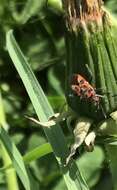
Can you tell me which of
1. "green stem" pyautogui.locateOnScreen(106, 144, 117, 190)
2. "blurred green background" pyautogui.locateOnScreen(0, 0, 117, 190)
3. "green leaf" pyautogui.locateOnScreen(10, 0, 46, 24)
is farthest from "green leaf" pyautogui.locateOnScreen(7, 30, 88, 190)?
"green leaf" pyautogui.locateOnScreen(10, 0, 46, 24)

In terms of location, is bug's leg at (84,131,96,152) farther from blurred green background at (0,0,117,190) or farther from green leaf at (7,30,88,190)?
blurred green background at (0,0,117,190)

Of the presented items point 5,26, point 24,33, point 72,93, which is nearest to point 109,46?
point 72,93

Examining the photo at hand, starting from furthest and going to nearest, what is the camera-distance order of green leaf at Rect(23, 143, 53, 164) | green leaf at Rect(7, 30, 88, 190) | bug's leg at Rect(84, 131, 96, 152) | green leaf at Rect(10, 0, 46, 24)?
green leaf at Rect(10, 0, 46, 24), green leaf at Rect(23, 143, 53, 164), green leaf at Rect(7, 30, 88, 190), bug's leg at Rect(84, 131, 96, 152)

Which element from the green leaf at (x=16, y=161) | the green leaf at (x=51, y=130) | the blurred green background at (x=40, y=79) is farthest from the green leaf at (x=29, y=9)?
the green leaf at (x=16, y=161)

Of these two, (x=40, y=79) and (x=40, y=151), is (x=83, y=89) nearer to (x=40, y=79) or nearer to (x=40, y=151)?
(x=40, y=151)

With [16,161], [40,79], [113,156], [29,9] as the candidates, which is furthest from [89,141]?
[40,79]

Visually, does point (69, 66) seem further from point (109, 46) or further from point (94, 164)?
point (94, 164)
